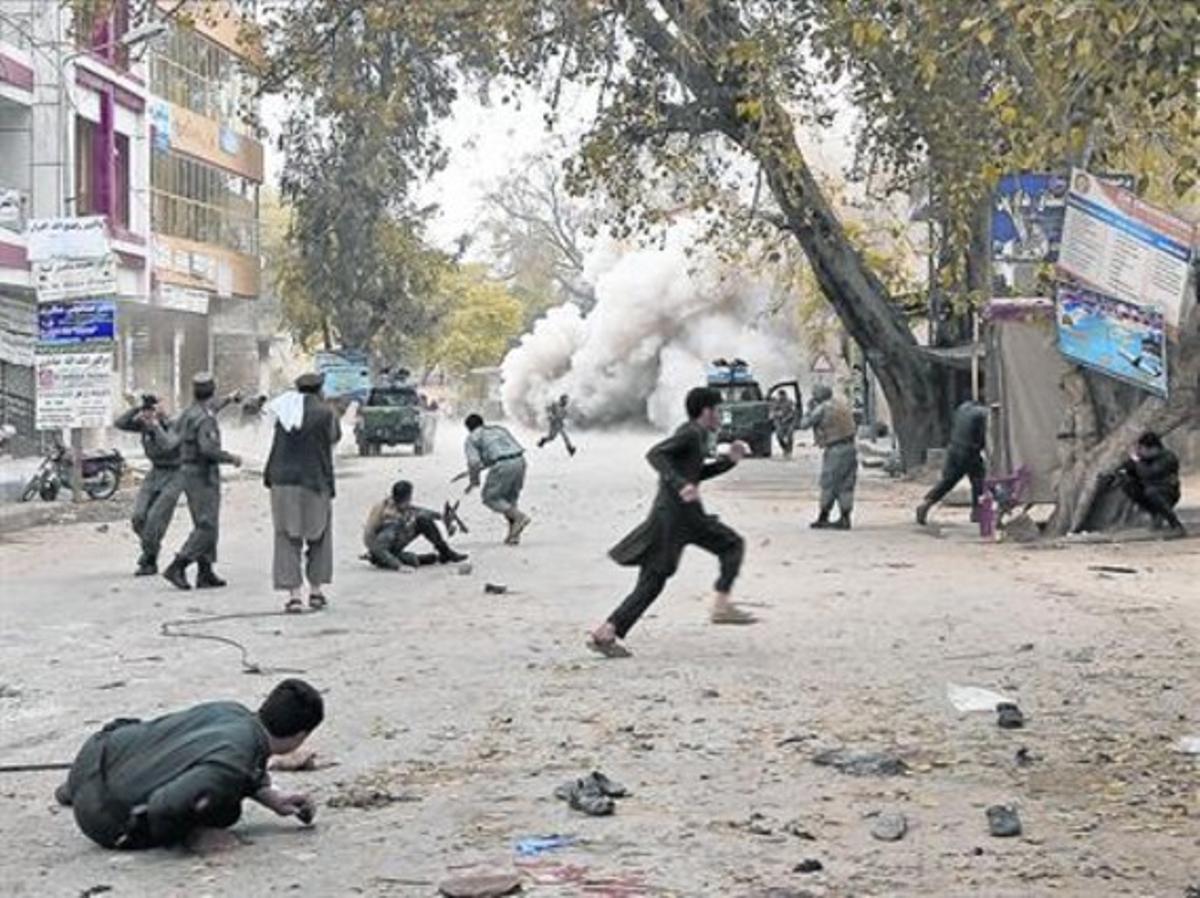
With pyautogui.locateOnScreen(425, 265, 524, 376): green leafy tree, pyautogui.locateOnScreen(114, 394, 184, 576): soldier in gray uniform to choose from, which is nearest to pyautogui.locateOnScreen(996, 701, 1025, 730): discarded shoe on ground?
pyautogui.locateOnScreen(114, 394, 184, 576): soldier in gray uniform

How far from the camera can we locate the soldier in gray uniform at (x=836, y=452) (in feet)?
66.0

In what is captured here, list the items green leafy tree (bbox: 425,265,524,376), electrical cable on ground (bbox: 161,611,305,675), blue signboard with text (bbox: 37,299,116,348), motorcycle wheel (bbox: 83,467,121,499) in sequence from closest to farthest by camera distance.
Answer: electrical cable on ground (bbox: 161,611,305,675)
blue signboard with text (bbox: 37,299,116,348)
motorcycle wheel (bbox: 83,467,121,499)
green leafy tree (bbox: 425,265,524,376)

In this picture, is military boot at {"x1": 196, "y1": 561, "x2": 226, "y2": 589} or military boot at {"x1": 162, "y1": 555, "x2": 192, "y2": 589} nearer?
military boot at {"x1": 162, "y1": 555, "x2": 192, "y2": 589}

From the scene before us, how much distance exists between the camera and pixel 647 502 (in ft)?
84.7

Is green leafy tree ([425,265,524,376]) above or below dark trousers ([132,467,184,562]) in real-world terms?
above

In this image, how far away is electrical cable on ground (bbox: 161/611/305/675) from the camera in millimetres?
10430

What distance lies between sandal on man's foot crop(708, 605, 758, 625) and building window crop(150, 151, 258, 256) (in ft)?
110

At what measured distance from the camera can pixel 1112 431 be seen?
62.0ft

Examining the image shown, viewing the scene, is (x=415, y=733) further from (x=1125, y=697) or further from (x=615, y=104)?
(x=615, y=104)

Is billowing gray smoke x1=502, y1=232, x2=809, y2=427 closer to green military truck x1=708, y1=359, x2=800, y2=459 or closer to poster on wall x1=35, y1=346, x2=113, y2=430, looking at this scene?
green military truck x1=708, y1=359, x2=800, y2=459

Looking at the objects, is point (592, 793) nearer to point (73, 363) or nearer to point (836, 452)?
point (836, 452)

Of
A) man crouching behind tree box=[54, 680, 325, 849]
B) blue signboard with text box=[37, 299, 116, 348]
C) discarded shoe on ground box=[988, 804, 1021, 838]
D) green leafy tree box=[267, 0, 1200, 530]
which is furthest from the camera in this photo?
blue signboard with text box=[37, 299, 116, 348]

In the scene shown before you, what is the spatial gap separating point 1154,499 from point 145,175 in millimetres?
28678

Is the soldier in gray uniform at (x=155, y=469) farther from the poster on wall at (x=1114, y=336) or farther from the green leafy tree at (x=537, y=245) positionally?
the green leafy tree at (x=537, y=245)
